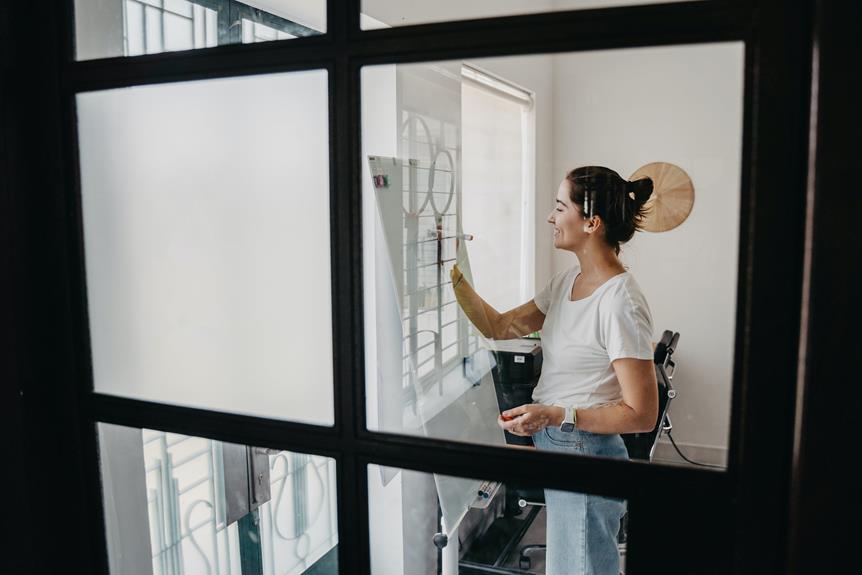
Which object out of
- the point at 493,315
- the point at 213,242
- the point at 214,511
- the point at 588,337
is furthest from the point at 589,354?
the point at 214,511

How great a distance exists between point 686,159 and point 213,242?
2.13 feet

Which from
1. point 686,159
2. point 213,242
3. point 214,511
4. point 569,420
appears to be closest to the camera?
point 686,159

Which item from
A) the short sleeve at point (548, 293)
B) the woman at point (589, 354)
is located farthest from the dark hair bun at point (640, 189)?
the short sleeve at point (548, 293)

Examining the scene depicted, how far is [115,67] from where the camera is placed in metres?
1.00

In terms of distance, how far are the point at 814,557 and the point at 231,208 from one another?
81cm

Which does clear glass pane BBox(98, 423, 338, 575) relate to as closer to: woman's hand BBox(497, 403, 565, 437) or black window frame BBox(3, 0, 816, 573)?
black window frame BBox(3, 0, 816, 573)

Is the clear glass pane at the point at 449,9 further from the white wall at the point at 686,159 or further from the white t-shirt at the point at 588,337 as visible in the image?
the white t-shirt at the point at 588,337

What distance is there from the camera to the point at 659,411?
0.76 meters

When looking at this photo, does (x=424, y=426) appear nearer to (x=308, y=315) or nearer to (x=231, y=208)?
(x=308, y=315)

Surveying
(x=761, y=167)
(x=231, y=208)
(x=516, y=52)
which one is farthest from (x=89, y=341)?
(x=761, y=167)

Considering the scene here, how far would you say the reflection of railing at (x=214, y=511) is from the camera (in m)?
1.01

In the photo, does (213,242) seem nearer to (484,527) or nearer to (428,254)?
(428,254)

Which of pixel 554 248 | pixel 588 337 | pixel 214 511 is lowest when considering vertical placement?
pixel 214 511

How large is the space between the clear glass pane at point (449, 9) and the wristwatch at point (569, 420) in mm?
450
